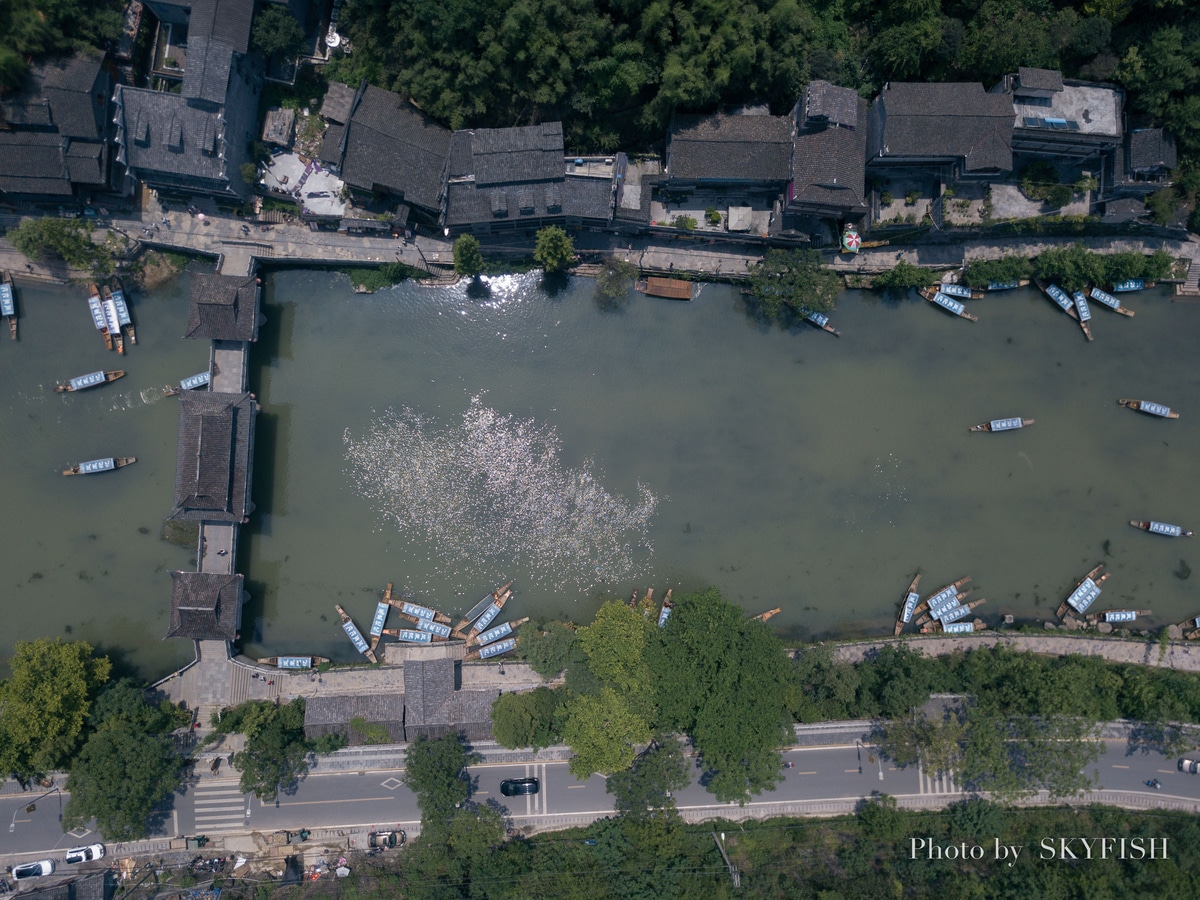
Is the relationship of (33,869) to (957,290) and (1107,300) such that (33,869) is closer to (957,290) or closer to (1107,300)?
(957,290)

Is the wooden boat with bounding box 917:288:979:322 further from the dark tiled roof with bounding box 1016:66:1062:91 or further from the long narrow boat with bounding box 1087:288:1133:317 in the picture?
→ the dark tiled roof with bounding box 1016:66:1062:91

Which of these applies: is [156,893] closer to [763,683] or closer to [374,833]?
[374,833]

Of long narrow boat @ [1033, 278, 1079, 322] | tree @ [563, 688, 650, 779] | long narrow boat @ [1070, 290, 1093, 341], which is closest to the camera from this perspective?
tree @ [563, 688, 650, 779]


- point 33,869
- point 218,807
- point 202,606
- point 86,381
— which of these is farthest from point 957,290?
point 33,869

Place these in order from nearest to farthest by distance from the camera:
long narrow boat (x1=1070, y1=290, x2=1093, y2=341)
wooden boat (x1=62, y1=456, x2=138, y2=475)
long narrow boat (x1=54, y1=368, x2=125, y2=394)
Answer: wooden boat (x1=62, y1=456, x2=138, y2=475), long narrow boat (x1=54, y1=368, x2=125, y2=394), long narrow boat (x1=1070, y1=290, x2=1093, y2=341)

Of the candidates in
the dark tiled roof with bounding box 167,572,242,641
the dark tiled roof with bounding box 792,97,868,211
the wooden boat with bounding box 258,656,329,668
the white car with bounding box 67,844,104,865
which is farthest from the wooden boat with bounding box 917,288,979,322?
the white car with bounding box 67,844,104,865

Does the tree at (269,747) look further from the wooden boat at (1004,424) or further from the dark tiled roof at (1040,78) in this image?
the dark tiled roof at (1040,78)

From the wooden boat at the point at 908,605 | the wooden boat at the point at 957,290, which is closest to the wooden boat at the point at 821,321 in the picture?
the wooden boat at the point at 957,290
